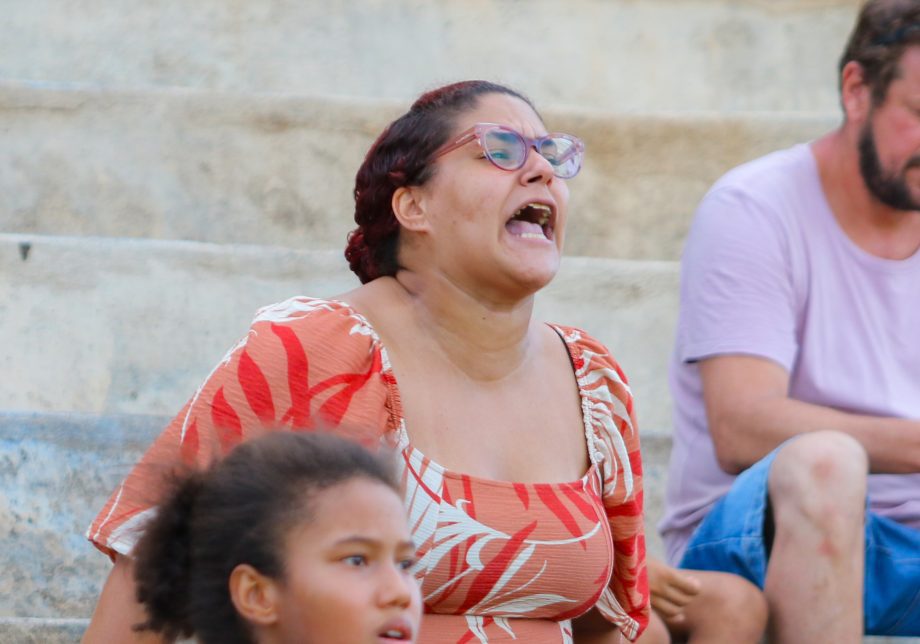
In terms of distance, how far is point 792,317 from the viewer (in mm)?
3125

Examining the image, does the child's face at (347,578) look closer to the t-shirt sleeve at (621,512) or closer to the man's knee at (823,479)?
the t-shirt sleeve at (621,512)

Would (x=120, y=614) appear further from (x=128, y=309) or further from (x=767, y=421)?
A: (x=128, y=309)

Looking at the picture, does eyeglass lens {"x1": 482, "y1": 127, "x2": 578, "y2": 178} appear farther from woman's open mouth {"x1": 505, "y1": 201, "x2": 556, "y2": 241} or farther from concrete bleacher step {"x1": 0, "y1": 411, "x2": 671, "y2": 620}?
concrete bleacher step {"x1": 0, "y1": 411, "x2": 671, "y2": 620}

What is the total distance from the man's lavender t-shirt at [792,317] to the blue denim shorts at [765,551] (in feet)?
0.37

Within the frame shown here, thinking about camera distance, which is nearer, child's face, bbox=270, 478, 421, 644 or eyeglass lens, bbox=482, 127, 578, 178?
child's face, bbox=270, 478, 421, 644

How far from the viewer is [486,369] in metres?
2.52

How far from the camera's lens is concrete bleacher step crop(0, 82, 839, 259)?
428cm

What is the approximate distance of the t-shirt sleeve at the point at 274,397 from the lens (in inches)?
85.3

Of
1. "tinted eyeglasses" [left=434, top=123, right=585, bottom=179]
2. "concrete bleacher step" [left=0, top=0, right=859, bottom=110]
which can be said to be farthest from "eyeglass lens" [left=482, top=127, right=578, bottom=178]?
"concrete bleacher step" [left=0, top=0, right=859, bottom=110]

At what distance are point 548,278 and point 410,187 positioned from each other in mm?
269

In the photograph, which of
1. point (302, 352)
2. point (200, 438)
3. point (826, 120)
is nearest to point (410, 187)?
point (302, 352)

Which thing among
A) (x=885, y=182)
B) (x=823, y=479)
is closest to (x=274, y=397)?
(x=823, y=479)

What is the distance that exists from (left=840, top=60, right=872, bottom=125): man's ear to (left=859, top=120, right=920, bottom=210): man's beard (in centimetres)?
8

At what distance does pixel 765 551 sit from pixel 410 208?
2.96ft
